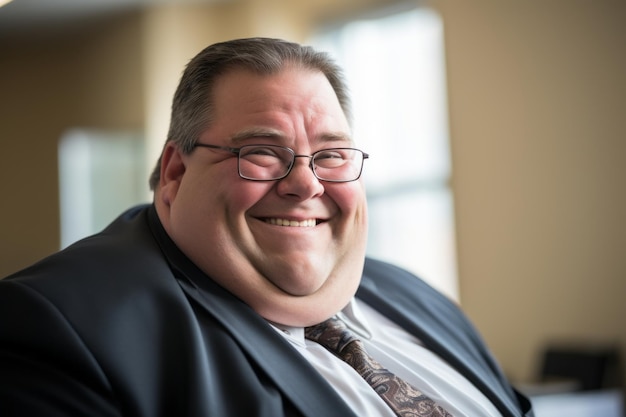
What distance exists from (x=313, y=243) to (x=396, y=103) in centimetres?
536

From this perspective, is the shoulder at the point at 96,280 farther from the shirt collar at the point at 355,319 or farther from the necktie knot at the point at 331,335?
the shirt collar at the point at 355,319

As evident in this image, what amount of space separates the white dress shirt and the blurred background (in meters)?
2.77

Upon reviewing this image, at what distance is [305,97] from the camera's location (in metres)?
1.53

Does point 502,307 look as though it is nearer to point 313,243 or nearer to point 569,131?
point 569,131

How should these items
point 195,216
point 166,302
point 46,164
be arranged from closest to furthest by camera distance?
point 166,302, point 195,216, point 46,164

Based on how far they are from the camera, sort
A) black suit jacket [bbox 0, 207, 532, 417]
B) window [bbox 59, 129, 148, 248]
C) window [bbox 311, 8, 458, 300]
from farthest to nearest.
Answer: window [bbox 59, 129, 148, 248]
window [bbox 311, 8, 458, 300]
black suit jacket [bbox 0, 207, 532, 417]

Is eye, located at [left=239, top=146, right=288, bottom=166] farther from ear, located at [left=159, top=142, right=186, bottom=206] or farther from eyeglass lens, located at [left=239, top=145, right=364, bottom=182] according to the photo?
ear, located at [left=159, top=142, right=186, bottom=206]

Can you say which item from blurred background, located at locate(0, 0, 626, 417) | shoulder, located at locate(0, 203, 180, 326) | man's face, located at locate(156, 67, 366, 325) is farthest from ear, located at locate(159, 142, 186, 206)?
blurred background, located at locate(0, 0, 626, 417)

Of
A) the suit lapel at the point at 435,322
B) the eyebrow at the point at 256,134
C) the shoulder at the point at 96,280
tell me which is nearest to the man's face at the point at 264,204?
the eyebrow at the point at 256,134

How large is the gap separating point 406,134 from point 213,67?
5.16 meters

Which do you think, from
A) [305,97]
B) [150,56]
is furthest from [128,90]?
[305,97]

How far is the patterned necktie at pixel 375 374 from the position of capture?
1.45 m

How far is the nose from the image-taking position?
148 centimetres

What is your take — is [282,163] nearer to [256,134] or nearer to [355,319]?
[256,134]
